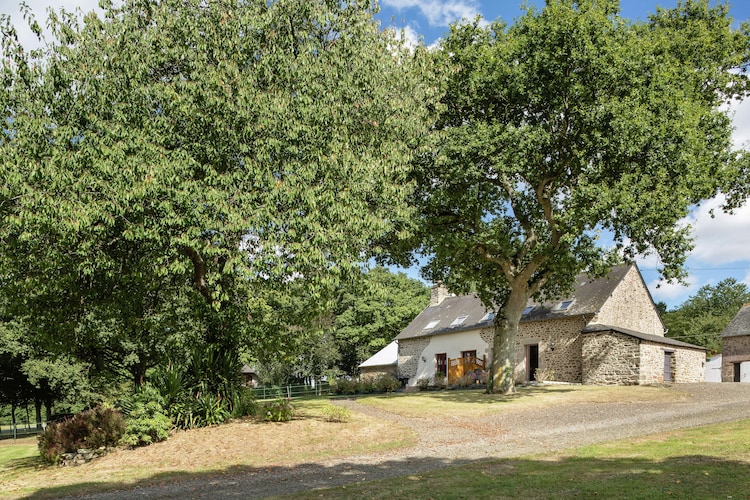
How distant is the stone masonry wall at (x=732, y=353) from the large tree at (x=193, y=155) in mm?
28986

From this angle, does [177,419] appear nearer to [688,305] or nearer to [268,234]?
[268,234]

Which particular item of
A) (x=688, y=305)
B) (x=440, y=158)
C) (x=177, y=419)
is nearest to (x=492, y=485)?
(x=177, y=419)

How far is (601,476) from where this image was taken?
7305 millimetres

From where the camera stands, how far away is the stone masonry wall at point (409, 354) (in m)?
36.3

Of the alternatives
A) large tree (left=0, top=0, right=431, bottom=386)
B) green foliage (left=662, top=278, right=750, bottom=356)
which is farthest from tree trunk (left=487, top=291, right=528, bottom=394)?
green foliage (left=662, top=278, right=750, bottom=356)

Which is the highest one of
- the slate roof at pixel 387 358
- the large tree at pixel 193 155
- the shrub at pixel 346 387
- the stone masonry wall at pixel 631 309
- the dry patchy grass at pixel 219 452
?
the large tree at pixel 193 155

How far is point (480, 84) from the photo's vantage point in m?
17.9

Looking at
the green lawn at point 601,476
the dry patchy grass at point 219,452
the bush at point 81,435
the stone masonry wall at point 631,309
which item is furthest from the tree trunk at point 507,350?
the bush at point 81,435

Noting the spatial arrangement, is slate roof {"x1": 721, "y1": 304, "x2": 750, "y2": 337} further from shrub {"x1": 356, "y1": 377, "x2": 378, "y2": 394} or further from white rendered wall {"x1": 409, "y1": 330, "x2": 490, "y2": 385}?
shrub {"x1": 356, "y1": 377, "x2": 378, "y2": 394}

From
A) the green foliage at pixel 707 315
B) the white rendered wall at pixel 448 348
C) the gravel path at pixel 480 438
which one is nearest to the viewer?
the gravel path at pixel 480 438

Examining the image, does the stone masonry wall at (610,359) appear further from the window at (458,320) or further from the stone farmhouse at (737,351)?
the stone farmhouse at (737,351)

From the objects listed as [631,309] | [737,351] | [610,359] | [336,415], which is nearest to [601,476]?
[336,415]

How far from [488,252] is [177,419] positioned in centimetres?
1178

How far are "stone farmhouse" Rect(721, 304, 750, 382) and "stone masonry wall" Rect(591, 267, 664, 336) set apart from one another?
603cm
